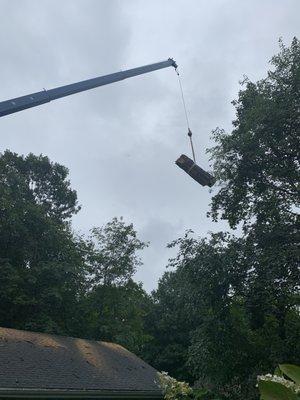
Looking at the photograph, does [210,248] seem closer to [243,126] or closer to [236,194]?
[236,194]

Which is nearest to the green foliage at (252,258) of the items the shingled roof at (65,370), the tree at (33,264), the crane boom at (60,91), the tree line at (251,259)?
the tree line at (251,259)

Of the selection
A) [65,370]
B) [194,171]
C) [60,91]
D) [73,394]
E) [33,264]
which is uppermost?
[33,264]

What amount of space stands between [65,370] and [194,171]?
8.03 m

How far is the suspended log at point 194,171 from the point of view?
38.3 feet

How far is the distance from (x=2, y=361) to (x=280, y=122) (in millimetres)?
10996

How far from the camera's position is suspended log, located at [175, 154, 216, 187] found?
11.7m

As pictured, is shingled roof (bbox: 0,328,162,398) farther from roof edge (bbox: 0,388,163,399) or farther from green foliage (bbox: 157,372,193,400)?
green foliage (bbox: 157,372,193,400)

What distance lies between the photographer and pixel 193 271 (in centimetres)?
1722

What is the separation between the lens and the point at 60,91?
12.0m

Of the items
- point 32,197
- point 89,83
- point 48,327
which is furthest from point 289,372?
point 32,197

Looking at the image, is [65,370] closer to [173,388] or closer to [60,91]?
[60,91]

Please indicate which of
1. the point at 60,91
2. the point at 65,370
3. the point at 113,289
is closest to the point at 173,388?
the point at 60,91

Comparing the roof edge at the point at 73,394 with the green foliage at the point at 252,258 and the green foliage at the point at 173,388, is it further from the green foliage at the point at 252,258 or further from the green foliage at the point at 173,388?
the green foliage at the point at 173,388

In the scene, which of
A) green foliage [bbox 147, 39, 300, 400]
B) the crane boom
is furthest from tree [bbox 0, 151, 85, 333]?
the crane boom
